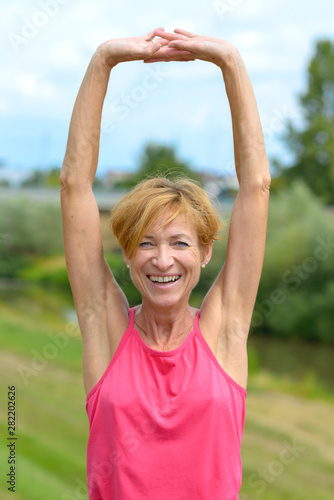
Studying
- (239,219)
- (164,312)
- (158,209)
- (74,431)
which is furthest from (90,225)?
(74,431)

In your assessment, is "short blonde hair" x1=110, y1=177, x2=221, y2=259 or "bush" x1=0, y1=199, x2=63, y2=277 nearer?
"short blonde hair" x1=110, y1=177, x2=221, y2=259

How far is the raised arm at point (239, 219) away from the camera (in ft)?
6.01

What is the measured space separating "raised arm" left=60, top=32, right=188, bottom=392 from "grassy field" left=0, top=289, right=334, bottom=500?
113 inches

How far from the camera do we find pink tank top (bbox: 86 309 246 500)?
169cm

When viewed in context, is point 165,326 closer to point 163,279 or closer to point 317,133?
point 163,279

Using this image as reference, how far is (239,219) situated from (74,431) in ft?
22.6

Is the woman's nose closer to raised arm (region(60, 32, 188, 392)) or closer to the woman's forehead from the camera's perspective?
the woman's forehead

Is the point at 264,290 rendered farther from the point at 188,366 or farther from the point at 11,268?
the point at 188,366

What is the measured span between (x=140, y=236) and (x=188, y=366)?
1.26 feet

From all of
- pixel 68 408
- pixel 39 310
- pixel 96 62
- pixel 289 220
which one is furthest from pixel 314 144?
pixel 96 62

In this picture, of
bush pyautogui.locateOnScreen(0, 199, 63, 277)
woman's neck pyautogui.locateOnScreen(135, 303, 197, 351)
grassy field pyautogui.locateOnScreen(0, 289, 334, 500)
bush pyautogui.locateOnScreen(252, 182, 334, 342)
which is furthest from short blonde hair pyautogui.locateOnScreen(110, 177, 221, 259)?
bush pyautogui.locateOnScreen(0, 199, 63, 277)

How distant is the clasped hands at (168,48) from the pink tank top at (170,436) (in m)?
0.90

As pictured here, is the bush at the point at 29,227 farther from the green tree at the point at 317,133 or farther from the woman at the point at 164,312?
the woman at the point at 164,312

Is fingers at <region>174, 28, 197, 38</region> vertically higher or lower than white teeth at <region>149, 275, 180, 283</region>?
higher
